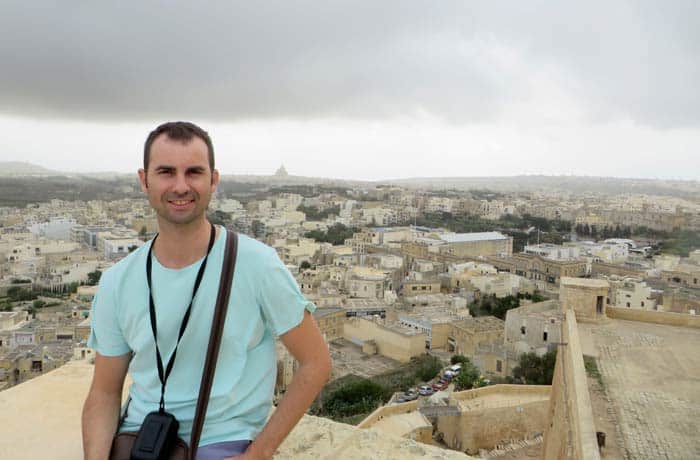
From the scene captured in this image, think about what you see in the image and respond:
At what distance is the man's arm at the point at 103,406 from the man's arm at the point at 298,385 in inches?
11.9

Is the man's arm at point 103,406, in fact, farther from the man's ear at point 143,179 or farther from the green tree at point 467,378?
the green tree at point 467,378

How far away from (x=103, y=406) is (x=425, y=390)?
355 inches

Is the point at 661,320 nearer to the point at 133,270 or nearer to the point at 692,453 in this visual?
the point at 692,453

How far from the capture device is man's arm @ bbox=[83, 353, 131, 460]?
1.21 metres

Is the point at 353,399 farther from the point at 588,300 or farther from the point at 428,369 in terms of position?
the point at 588,300

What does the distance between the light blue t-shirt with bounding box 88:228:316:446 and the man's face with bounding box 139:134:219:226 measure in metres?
0.09

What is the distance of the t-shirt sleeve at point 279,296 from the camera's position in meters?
1.15

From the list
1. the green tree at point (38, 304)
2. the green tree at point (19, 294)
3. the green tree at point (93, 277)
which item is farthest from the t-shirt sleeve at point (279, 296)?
the green tree at point (93, 277)

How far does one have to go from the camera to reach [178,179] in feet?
3.76

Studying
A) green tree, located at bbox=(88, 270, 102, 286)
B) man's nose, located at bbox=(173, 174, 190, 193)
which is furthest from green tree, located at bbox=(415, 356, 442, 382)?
green tree, located at bbox=(88, 270, 102, 286)

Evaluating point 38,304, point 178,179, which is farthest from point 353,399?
point 38,304

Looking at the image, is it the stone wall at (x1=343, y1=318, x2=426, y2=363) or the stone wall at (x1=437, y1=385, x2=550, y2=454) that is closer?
the stone wall at (x1=437, y1=385, x2=550, y2=454)

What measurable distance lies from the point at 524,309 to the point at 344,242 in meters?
18.1

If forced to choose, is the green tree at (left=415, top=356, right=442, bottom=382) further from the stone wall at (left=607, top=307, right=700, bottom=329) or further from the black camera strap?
the black camera strap
